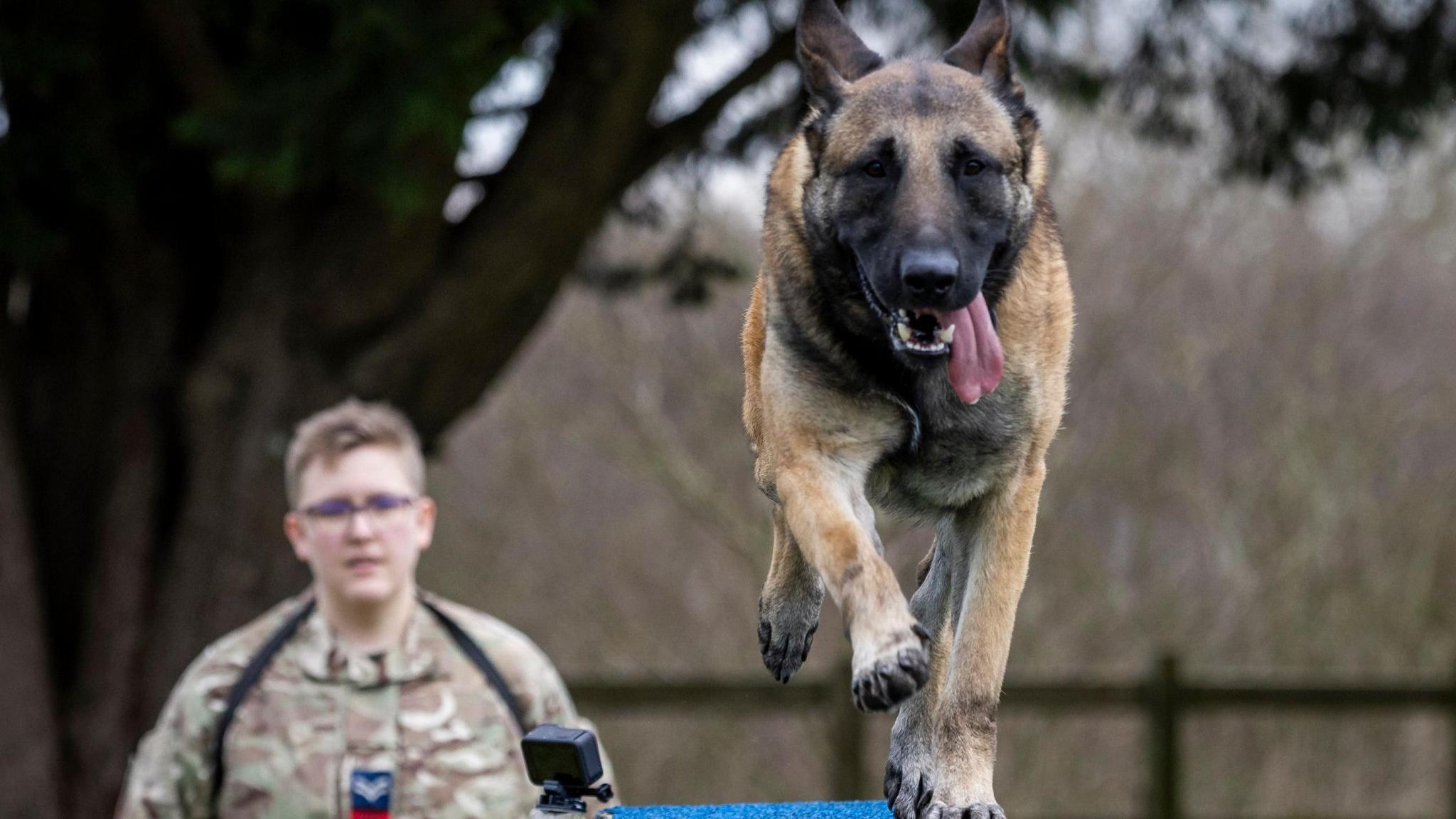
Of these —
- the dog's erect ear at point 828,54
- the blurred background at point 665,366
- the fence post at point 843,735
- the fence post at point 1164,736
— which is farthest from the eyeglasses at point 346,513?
the fence post at point 1164,736

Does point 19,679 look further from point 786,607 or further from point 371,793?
point 786,607

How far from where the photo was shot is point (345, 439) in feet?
14.8

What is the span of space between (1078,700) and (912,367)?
886cm

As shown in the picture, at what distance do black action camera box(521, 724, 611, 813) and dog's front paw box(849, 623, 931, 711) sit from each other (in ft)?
2.20

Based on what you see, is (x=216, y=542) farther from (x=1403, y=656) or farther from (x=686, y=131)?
(x=1403, y=656)

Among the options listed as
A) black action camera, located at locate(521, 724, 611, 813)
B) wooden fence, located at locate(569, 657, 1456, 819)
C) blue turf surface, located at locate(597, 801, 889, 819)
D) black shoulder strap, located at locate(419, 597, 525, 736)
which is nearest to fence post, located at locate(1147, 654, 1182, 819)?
wooden fence, located at locate(569, 657, 1456, 819)

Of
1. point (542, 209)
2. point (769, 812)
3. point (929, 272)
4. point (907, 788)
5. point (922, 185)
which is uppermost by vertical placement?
point (542, 209)

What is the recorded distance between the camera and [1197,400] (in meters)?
15.3

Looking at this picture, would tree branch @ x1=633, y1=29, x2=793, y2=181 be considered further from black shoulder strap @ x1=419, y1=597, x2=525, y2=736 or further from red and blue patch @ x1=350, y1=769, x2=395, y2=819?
red and blue patch @ x1=350, y1=769, x2=395, y2=819

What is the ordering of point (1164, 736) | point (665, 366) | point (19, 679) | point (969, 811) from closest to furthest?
point (969, 811)
point (19, 679)
point (1164, 736)
point (665, 366)

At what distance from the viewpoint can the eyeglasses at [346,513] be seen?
444 cm

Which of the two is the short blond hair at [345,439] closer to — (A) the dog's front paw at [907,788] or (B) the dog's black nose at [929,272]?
(A) the dog's front paw at [907,788]

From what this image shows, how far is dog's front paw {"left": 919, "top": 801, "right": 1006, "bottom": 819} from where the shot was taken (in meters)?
1.86

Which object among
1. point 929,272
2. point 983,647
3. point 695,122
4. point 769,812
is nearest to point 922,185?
point 929,272
